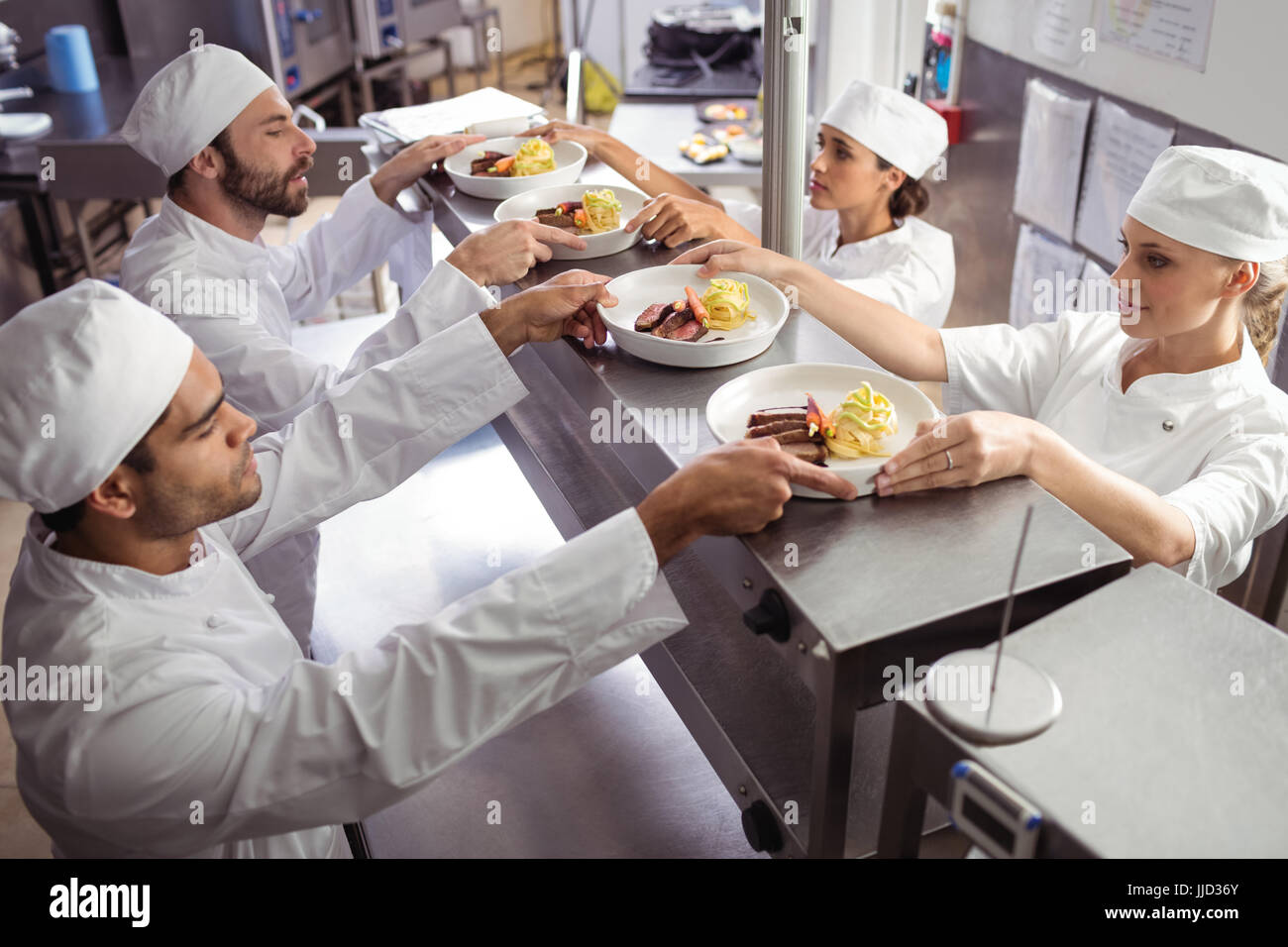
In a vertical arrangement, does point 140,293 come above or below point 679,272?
below

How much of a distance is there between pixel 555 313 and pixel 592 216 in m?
0.34

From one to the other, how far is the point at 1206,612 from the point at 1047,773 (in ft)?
0.97

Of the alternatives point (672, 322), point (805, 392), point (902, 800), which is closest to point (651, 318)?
point (672, 322)

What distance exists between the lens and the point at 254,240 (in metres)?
2.14

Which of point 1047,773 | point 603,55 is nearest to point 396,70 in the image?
point 603,55

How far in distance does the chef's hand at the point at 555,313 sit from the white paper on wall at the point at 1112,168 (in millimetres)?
1573

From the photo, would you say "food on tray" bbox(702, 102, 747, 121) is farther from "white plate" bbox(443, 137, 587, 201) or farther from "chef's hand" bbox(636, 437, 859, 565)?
"chef's hand" bbox(636, 437, 859, 565)

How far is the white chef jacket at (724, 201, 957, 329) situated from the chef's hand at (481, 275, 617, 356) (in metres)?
0.94

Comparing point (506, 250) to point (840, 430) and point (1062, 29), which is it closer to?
point (840, 430)

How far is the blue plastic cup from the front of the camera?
4160 mm

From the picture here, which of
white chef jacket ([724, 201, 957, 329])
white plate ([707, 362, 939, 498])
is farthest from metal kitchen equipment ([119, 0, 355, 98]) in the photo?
white plate ([707, 362, 939, 498])

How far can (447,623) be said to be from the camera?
3.43 feet

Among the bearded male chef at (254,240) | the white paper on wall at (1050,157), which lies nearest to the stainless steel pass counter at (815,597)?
the bearded male chef at (254,240)
